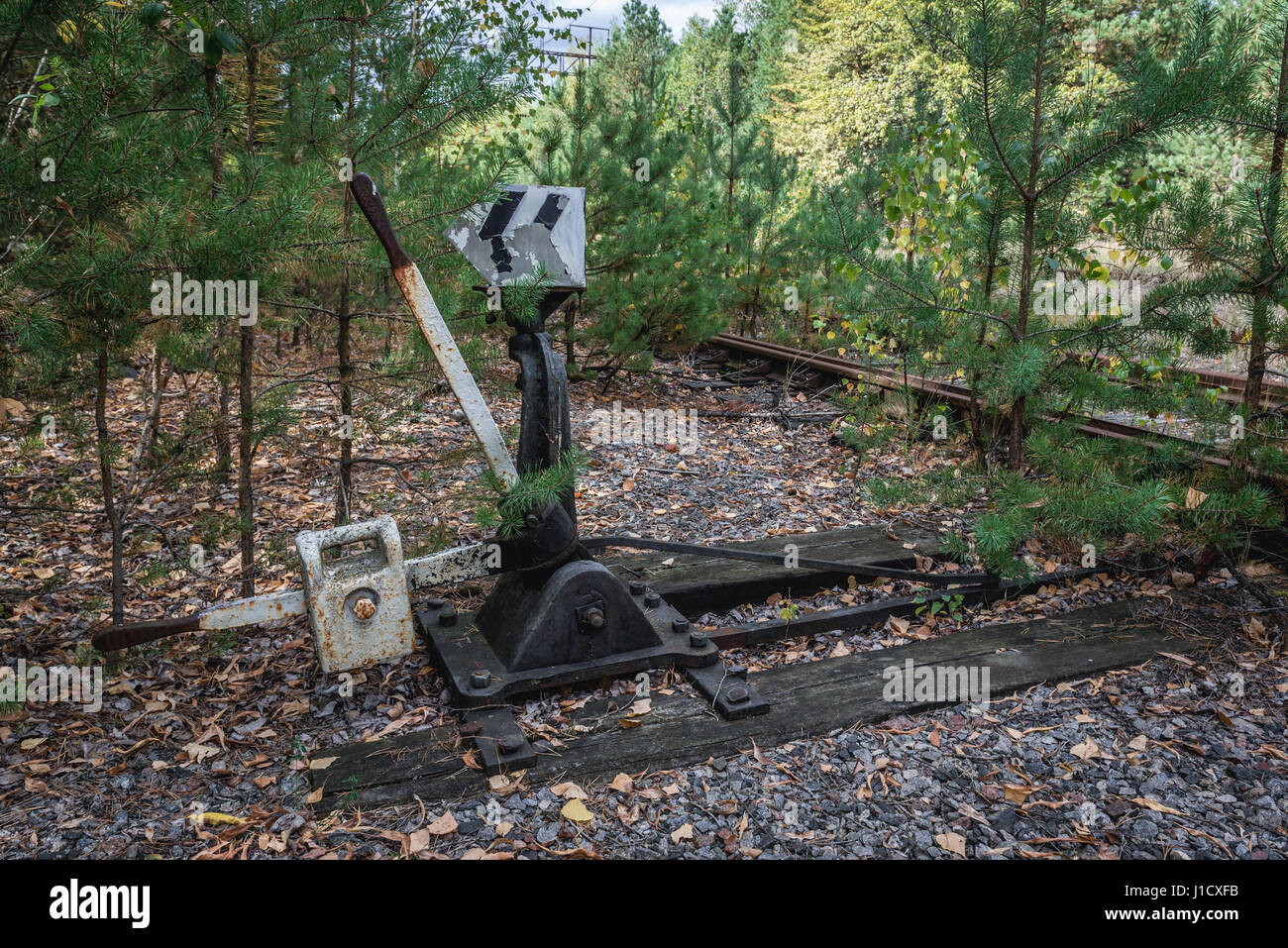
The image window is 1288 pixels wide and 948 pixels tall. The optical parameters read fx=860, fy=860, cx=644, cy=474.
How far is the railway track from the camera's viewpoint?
4.39 meters

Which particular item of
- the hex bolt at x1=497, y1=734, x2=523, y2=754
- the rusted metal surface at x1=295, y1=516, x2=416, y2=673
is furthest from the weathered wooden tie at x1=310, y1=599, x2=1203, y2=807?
the rusted metal surface at x1=295, y1=516, x2=416, y2=673

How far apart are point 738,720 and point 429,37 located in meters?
2.99

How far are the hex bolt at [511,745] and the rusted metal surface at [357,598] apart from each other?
66 centimetres

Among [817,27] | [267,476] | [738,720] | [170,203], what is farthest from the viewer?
[817,27]

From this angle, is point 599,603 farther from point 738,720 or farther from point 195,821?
point 195,821

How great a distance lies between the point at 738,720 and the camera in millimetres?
3059

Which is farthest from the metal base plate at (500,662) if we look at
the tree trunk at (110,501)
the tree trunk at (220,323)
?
the tree trunk at (110,501)

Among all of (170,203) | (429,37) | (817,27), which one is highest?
(817,27)

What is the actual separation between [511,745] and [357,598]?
0.82 m

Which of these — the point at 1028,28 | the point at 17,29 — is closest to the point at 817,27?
the point at 1028,28

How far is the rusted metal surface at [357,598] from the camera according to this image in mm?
3084

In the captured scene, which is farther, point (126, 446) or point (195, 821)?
point (126, 446)

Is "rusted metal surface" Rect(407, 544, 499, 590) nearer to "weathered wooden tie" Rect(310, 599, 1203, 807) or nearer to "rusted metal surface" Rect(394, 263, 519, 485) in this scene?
"rusted metal surface" Rect(394, 263, 519, 485)

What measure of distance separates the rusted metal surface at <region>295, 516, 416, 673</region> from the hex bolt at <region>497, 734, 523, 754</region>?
658 millimetres
